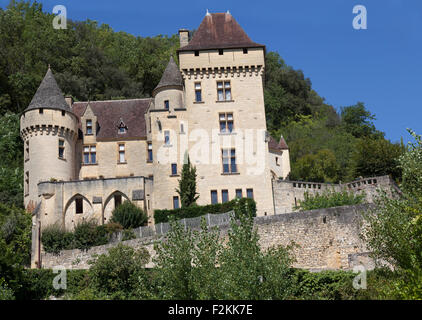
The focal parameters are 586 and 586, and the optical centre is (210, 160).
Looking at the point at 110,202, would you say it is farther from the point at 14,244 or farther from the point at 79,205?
the point at 14,244

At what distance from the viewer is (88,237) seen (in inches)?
1329

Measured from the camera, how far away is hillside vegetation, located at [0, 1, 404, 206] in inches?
1876

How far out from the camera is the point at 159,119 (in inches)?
1602

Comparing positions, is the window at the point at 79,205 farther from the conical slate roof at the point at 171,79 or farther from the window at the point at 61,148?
the conical slate roof at the point at 171,79

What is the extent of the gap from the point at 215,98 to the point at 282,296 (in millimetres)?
22610

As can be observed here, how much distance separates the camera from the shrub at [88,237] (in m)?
33.5

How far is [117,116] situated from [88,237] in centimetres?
1377

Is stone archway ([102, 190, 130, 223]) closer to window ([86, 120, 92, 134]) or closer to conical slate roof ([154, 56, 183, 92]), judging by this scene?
window ([86, 120, 92, 134])

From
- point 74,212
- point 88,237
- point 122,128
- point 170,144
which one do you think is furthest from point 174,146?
point 88,237

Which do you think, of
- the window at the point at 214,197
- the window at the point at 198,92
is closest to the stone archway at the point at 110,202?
the window at the point at 214,197

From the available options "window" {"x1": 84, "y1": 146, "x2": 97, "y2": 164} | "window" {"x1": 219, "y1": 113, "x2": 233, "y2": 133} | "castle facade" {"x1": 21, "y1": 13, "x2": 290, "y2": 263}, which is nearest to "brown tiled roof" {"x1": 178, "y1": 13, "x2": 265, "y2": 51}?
"castle facade" {"x1": 21, "y1": 13, "x2": 290, "y2": 263}
